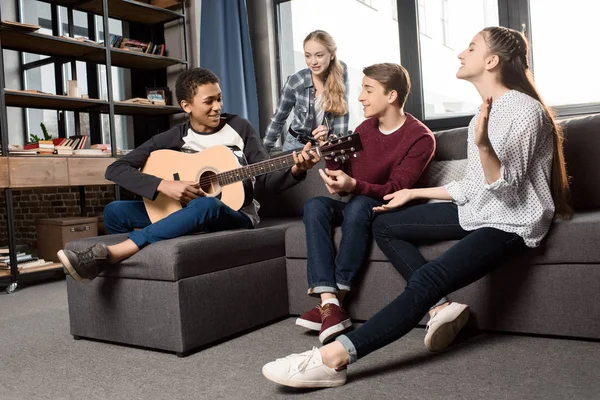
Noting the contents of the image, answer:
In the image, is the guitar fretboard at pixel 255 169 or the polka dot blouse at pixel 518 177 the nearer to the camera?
the polka dot blouse at pixel 518 177

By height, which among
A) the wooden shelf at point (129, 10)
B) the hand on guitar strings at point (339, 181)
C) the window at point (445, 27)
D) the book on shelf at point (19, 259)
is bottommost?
the book on shelf at point (19, 259)

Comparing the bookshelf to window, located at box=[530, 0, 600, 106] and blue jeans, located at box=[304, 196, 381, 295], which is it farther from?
window, located at box=[530, 0, 600, 106]

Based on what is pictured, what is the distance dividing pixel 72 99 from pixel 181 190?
80.0 inches

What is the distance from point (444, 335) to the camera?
1.72 m

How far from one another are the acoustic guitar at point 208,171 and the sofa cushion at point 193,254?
18 cm

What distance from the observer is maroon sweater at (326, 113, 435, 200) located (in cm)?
206

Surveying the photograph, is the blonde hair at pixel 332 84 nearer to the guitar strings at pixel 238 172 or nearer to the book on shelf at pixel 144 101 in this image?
the guitar strings at pixel 238 172

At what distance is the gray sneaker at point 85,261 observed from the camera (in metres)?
1.92

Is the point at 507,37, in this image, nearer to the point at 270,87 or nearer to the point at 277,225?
the point at 277,225

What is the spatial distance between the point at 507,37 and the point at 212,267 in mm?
1192

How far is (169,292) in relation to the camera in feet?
6.16

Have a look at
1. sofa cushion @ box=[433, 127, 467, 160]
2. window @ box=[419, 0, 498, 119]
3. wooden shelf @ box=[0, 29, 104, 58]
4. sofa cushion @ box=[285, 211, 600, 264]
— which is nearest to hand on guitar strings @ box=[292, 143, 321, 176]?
sofa cushion @ box=[433, 127, 467, 160]

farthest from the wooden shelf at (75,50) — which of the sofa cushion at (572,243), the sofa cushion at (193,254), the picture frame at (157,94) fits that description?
the sofa cushion at (572,243)

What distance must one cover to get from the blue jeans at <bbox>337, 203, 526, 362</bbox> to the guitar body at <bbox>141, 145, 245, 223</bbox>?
626 millimetres
